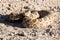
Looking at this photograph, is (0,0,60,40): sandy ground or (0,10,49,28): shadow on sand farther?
(0,10,49,28): shadow on sand

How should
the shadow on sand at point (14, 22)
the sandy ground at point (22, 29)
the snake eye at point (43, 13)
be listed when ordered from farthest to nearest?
1. the snake eye at point (43, 13)
2. the shadow on sand at point (14, 22)
3. the sandy ground at point (22, 29)

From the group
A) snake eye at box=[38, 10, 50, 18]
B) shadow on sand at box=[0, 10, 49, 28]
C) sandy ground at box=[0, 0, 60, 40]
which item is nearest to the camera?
sandy ground at box=[0, 0, 60, 40]

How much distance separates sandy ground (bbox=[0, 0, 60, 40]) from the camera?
491cm

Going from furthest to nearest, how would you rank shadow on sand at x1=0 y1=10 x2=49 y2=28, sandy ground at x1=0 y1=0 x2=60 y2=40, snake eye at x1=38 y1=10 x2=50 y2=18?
snake eye at x1=38 y1=10 x2=50 y2=18 < shadow on sand at x1=0 y1=10 x2=49 y2=28 < sandy ground at x1=0 y1=0 x2=60 y2=40

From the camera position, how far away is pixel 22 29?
5.27 m

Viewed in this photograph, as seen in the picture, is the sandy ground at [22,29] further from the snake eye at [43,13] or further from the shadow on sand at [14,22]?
the snake eye at [43,13]

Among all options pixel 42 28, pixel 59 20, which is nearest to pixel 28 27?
pixel 42 28

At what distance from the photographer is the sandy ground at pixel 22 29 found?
491cm

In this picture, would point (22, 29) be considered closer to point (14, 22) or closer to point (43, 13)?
point (14, 22)

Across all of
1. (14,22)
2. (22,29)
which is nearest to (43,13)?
(14,22)

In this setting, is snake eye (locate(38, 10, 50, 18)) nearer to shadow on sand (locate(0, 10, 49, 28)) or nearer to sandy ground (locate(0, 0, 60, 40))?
shadow on sand (locate(0, 10, 49, 28))

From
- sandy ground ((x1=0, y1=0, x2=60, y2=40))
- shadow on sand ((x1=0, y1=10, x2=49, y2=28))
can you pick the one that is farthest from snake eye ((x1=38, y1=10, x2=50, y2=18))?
sandy ground ((x1=0, y1=0, x2=60, y2=40))

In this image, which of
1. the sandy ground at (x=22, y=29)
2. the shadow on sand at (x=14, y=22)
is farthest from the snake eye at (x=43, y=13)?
the sandy ground at (x=22, y=29)

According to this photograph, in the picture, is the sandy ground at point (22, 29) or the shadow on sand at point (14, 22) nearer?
the sandy ground at point (22, 29)
